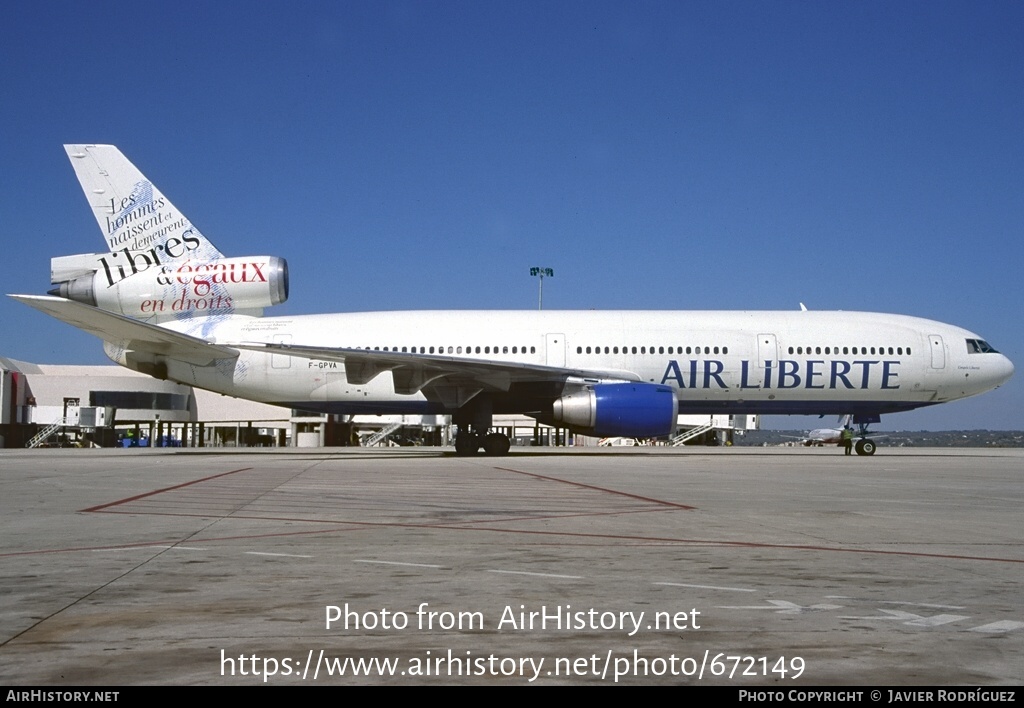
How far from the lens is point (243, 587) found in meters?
5.46

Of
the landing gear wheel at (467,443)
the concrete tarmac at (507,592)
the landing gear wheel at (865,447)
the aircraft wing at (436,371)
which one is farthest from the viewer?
the landing gear wheel at (865,447)

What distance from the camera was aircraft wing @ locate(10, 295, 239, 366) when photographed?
23469 millimetres

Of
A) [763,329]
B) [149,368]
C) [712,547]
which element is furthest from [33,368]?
[712,547]

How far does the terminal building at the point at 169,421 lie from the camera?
187 feet

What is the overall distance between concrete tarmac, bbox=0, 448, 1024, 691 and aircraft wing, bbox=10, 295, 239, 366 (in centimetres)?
1366

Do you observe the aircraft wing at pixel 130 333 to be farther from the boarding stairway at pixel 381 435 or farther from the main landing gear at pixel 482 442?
the boarding stairway at pixel 381 435

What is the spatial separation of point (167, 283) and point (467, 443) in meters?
9.81

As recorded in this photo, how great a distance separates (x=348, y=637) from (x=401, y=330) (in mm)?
24550

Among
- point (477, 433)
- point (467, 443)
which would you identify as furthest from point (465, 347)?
point (467, 443)

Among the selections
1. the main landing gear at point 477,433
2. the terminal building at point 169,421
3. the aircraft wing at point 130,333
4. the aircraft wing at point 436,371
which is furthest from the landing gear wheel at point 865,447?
the terminal building at point 169,421

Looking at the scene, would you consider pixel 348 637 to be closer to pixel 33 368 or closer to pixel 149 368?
pixel 149 368

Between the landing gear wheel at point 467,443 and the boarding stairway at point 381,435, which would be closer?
the landing gear wheel at point 467,443

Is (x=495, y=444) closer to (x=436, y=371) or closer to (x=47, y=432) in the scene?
(x=436, y=371)

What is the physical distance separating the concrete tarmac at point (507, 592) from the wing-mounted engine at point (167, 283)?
16830mm
